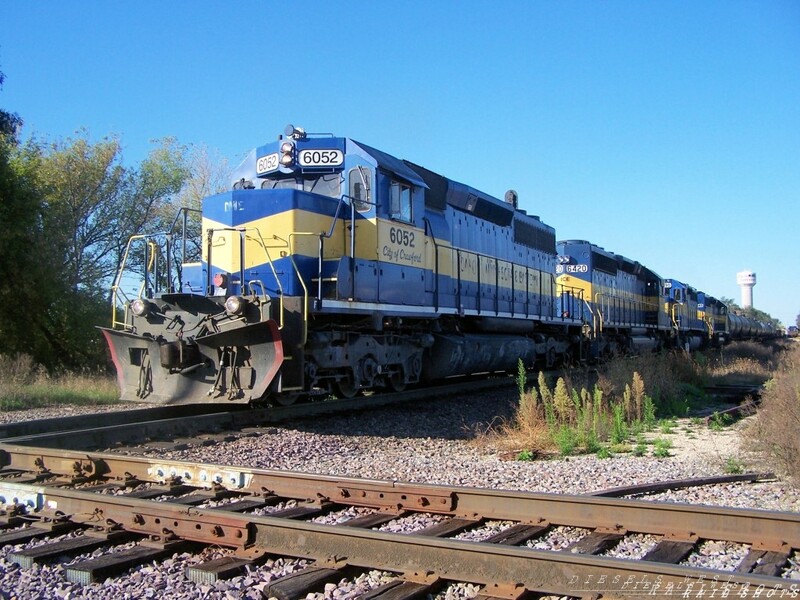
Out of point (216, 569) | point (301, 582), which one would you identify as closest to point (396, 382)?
point (216, 569)

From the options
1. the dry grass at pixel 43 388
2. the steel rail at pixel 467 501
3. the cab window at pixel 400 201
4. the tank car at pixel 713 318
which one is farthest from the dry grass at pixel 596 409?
the tank car at pixel 713 318

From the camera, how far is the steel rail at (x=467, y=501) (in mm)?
3713

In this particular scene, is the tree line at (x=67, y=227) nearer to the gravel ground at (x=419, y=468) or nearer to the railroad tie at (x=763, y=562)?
the gravel ground at (x=419, y=468)

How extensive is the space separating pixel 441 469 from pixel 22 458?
3665 millimetres

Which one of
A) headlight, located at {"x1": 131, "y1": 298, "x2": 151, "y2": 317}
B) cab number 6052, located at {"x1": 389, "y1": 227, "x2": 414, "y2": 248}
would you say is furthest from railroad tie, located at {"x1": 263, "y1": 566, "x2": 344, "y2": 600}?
cab number 6052, located at {"x1": 389, "y1": 227, "x2": 414, "y2": 248}

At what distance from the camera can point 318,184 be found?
385 inches

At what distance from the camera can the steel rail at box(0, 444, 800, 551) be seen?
3.71 m

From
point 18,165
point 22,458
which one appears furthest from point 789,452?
point 18,165

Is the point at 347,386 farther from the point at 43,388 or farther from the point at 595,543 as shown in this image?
the point at 43,388

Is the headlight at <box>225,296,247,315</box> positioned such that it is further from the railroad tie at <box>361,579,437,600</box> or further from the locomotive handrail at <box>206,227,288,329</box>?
the railroad tie at <box>361,579,437,600</box>

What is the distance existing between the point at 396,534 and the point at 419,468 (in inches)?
114

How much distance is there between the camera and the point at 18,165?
19.6 metres

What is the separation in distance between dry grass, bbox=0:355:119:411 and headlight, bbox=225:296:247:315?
5355 millimetres

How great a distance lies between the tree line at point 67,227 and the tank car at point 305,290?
8.93 metres
